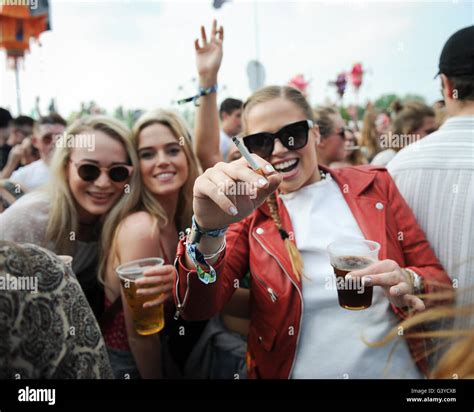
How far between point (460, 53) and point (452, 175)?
1.59ft

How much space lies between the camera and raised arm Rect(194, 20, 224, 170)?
164 centimetres

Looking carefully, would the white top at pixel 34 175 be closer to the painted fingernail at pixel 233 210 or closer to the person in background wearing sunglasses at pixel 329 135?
the person in background wearing sunglasses at pixel 329 135

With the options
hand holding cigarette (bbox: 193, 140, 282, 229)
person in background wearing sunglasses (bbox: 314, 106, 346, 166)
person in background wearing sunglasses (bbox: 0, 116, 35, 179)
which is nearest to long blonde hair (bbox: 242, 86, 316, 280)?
hand holding cigarette (bbox: 193, 140, 282, 229)

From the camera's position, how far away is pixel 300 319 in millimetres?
1252

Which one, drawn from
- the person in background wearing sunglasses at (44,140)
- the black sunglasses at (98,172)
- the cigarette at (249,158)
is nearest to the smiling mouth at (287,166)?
the cigarette at (249,158)

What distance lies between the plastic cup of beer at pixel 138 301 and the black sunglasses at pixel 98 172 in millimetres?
426

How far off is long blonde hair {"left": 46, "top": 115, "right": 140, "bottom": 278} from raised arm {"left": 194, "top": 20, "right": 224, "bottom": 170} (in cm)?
33

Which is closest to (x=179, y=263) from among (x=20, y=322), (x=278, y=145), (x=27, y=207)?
(x=20, y=322)

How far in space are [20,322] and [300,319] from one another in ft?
2.82

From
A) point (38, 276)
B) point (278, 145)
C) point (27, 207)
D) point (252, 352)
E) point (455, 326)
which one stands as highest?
point (278, 145)

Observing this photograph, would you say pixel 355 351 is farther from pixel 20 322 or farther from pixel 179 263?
pixel 20 322

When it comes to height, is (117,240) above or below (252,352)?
above

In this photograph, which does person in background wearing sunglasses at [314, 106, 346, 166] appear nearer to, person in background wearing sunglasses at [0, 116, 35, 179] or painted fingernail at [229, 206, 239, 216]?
painted fingernail at [229, 206, 239, 216]

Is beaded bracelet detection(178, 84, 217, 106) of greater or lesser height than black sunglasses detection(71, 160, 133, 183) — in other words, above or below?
above
